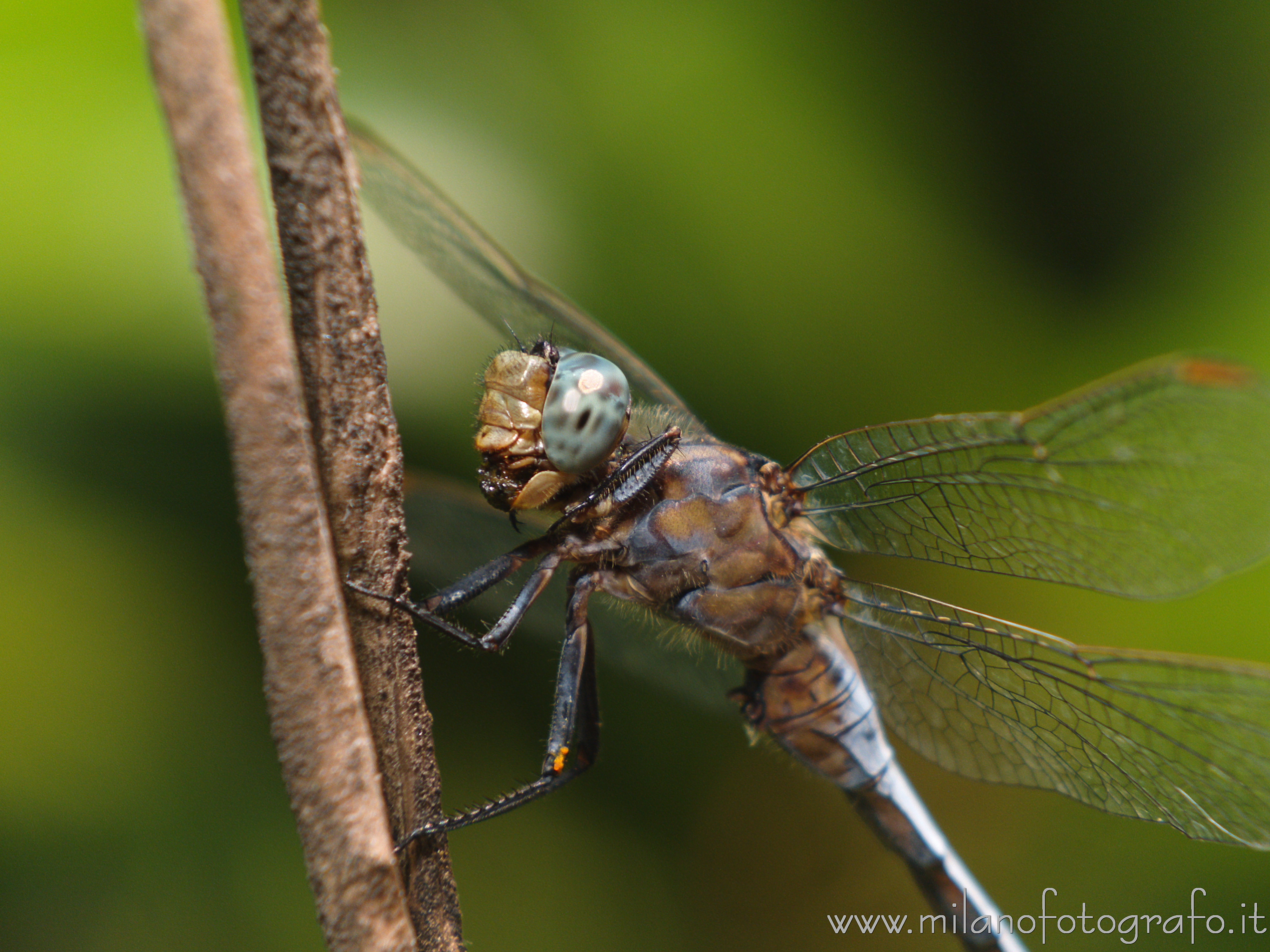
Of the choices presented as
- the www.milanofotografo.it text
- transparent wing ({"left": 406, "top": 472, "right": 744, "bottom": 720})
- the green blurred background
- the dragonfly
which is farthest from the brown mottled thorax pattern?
the www.milanofotografo.it text

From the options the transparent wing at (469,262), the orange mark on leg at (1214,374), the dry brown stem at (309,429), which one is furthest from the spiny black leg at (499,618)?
the orange mark on leg at (1214,374)

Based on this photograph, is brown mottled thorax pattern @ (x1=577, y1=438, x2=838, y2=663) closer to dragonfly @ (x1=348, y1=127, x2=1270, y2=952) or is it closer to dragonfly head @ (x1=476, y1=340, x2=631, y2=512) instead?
dragonfly @ (x1=348, y1=127, x2=1270, y2=952)

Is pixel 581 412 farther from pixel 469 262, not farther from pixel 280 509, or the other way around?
pixel 280 509

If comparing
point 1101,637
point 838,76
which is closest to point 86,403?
point 838,76

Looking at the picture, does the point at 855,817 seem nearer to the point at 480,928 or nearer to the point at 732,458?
the point at 480,928

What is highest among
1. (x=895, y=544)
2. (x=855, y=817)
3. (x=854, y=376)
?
(x=854, y=376)

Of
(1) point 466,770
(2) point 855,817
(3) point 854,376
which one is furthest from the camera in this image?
(2) point 855,817

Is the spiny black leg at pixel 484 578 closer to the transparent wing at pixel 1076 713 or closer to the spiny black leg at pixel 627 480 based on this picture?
the spiny black leg at pixel 627 480
